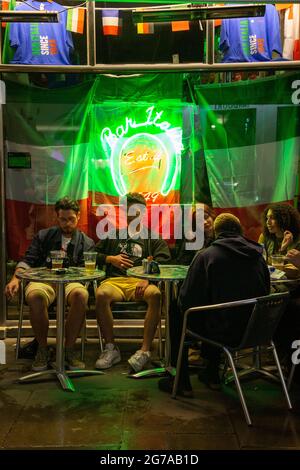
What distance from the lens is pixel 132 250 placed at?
17.6 feet

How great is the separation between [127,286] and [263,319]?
1755 millimetres

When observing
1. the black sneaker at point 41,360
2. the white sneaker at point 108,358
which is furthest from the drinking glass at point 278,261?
the black sneaker at point 41,360

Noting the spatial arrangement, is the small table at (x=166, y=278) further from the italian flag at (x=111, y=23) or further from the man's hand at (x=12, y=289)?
the italian flag at (x=111, y=23)

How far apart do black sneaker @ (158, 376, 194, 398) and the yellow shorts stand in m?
0.97

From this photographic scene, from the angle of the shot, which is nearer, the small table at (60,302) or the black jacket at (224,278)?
the black jacket at (224,278)

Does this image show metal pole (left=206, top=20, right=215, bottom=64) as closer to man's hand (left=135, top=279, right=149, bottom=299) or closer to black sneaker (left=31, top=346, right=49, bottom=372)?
man's hand (left=135, top=279, right=149, bottom=299)

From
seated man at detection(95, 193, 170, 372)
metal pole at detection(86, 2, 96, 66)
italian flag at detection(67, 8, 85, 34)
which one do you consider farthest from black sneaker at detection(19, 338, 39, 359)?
italian flag at detection(67, 8, 85, 34)

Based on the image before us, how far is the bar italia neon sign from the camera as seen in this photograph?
588 cm

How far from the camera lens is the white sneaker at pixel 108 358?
15.5ft

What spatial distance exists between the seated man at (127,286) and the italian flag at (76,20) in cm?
190

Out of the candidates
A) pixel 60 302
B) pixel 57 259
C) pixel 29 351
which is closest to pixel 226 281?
pixel 60 302

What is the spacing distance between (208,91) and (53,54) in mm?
1707
